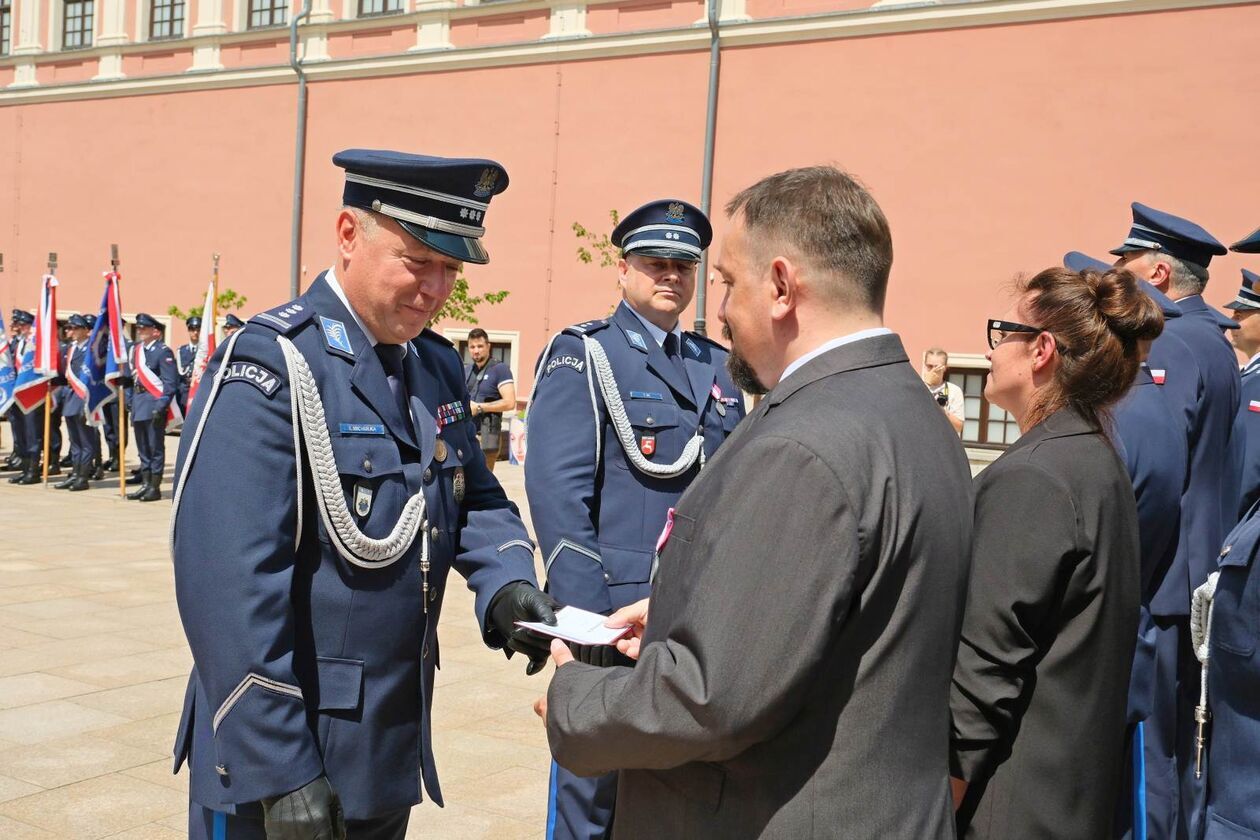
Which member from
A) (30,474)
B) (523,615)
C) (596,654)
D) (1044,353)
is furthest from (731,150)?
(523,615)

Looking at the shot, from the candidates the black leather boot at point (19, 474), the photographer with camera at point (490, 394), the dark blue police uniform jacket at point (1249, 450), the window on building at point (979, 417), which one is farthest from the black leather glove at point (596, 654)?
the window on building at point (979, 417)

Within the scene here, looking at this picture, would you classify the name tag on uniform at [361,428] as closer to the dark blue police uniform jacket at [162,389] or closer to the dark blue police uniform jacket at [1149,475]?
the dark blue police uniform jacket at [1149,475]

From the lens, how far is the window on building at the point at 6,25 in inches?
1094

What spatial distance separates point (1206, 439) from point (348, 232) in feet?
10.3

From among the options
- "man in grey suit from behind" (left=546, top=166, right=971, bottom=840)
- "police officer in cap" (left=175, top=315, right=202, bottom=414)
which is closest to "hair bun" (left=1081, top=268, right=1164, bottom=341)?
"man in grey suit from behind" (left=546, top=166, right=971, bottom=840)

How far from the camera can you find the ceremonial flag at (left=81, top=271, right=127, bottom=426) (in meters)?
14.5

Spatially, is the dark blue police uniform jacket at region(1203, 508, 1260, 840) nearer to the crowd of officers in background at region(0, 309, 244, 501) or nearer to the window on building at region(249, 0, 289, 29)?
the crowd of officers in background at region(0, 309, 244, 501)

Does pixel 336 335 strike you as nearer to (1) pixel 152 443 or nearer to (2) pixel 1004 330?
(2) pixel 1004 330

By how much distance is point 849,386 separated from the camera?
193cm

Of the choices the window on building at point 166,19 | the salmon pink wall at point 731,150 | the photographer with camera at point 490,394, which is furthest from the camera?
the window on building at point 166,19

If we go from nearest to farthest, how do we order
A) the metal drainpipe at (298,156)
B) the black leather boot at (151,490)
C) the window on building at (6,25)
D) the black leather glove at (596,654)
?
the black leather glove at (596,654) → the black leather boot at (151,490) → the metal drainpipe at (298,156) → the window on building at (6,25)

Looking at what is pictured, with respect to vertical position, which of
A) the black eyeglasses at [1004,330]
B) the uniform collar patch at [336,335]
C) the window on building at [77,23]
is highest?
the window on building at [77,23]

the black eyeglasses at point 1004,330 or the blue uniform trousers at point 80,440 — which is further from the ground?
the black eyeglasses at point 1004,330

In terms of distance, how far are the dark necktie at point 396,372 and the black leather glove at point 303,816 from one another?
2.72 feet
